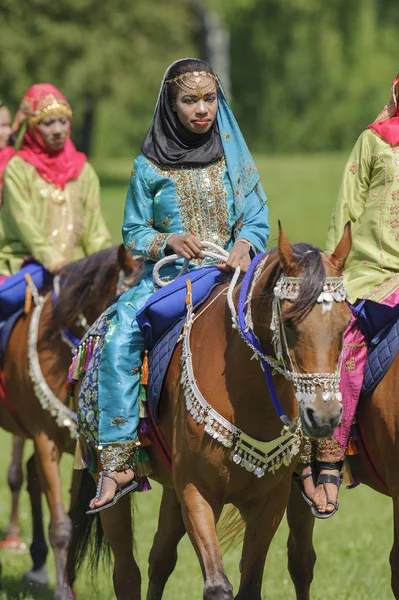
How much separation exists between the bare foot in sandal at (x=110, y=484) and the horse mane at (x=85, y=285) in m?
1.74

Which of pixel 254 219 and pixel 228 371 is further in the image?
pixel 254 219

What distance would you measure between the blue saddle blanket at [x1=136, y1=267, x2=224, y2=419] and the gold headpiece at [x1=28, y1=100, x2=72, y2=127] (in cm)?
267

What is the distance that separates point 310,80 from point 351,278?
37102 millimetres

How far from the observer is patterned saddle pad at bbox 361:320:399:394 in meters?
5.43

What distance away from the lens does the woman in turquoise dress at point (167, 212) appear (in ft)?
18.0

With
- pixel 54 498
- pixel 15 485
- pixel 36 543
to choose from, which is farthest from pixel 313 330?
pixel 15 485

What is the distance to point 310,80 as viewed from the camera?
41.8 meters

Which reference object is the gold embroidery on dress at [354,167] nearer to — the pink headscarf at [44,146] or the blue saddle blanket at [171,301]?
the blue saddle blanket at [171,301]

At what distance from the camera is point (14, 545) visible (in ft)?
29.6

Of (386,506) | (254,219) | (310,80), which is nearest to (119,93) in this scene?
(310,80)

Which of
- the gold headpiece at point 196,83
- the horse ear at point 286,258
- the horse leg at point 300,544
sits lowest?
the horse leg at point 300,544

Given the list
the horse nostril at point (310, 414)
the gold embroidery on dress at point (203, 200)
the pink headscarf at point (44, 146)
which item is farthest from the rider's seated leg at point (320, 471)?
the pink headscarf at point (44, 146)

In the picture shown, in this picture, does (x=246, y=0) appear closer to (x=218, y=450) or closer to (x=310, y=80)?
(x=310, y=80)

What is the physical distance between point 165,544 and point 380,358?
168 cm
